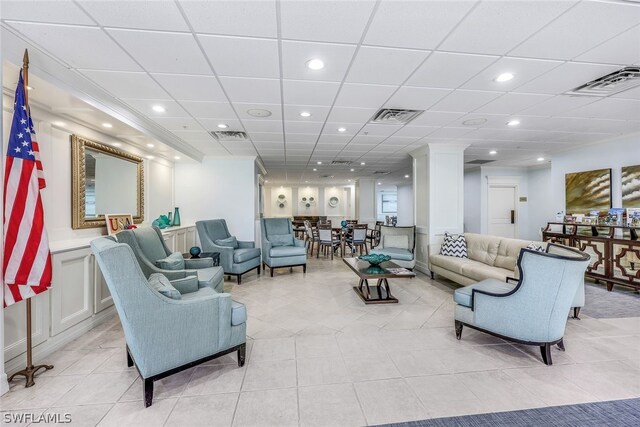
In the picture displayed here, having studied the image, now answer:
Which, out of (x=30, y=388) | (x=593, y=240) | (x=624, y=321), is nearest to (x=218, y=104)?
(x=30, y=388)

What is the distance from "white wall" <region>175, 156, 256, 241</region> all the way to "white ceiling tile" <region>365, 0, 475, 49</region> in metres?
5.00

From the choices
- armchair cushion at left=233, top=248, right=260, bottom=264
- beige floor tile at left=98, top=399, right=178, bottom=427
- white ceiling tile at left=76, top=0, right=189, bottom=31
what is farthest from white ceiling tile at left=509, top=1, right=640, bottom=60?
armchair cushion at left=233, top=248, right=260, bottom=264

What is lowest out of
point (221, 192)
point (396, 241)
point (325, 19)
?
point (396, 241)

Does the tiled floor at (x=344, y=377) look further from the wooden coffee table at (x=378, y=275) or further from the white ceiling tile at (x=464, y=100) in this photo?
the white ceiling tile at (x=464, y=100)

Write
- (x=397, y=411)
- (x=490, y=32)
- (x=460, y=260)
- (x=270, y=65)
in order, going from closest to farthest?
(x=397, y=411), (x=490, y=32), (x=270, y=65), (x=460, y=260)

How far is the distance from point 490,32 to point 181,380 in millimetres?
3500

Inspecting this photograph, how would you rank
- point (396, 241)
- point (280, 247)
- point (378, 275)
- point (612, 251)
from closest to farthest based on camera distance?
point (378, 275)
point (612, 251)
point (280, 247)
point (396, 241)

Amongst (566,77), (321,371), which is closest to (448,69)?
(566,77)

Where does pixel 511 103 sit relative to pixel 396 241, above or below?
above

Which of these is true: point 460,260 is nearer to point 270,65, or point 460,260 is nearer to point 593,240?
point 593,240

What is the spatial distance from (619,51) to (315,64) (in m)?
2.45

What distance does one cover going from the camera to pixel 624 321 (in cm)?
325

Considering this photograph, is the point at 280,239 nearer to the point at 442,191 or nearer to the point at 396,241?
the point at 396,241

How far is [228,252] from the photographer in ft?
16.4
